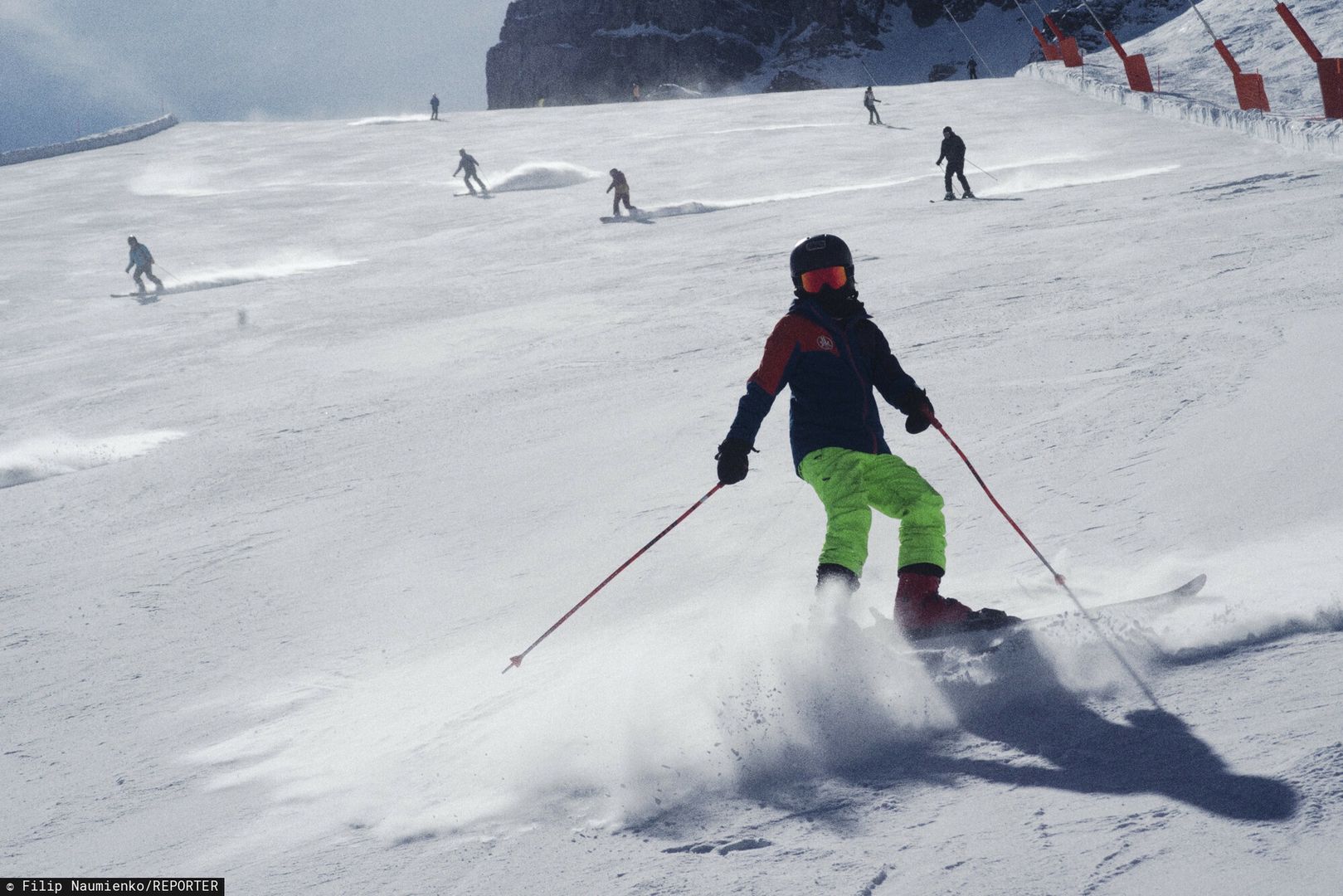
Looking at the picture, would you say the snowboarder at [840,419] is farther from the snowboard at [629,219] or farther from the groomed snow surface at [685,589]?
the snowboard at [629,219]

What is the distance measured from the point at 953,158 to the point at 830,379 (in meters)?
12.6

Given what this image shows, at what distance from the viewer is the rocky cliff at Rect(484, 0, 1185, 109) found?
315 ft

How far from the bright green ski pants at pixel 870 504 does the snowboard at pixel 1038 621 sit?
10.7 inches

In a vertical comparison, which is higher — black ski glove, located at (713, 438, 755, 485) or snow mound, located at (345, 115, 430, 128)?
snow mound, located at (345, 115, 430, 128)

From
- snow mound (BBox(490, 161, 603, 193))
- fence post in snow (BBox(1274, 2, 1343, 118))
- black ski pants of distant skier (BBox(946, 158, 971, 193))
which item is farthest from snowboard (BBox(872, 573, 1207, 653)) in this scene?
snow mound (BBox(490, 161, 603, 193))

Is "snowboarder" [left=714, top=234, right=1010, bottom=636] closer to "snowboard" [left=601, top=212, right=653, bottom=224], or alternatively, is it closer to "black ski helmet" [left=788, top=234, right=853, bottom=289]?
"black ski helmet" [left=788, top=234, right=853, bottom=289]

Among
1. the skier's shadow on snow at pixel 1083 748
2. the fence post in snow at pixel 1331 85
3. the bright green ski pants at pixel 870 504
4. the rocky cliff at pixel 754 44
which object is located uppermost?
the rocky cliff at pixel 754 44

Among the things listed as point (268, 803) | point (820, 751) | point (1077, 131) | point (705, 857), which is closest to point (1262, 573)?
point (820, 751)

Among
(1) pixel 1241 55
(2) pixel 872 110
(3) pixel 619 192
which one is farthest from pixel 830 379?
(2) pixel 872 110

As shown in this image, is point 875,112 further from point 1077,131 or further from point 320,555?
point 320,555

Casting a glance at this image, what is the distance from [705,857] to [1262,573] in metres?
2.08

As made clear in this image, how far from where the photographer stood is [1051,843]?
2.14 metres

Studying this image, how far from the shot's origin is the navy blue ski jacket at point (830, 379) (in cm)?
360

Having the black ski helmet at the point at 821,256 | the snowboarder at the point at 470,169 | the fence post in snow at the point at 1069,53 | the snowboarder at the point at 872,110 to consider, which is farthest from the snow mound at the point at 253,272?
the fence post in snow at the point at 1069,53
